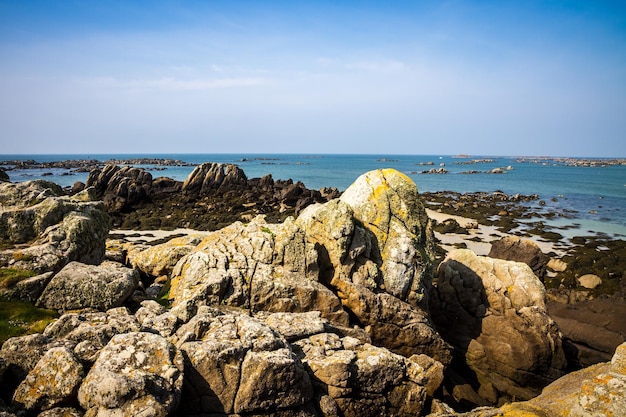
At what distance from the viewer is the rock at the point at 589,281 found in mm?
25469

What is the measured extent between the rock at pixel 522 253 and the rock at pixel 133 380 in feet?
85.4

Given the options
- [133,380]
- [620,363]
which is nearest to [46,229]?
[133,380]

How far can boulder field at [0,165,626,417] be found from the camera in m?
6.20

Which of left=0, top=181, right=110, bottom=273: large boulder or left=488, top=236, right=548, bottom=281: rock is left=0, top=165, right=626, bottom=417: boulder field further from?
left=488, top=236, right=548, bottom=281: rock

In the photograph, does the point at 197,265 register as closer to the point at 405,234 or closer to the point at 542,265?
the point at 405,234

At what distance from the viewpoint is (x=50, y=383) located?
233 inches

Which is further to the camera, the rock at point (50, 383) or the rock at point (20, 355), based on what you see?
the rock at point (20, 355)

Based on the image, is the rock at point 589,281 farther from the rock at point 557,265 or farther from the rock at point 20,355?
the rock at point 20,355

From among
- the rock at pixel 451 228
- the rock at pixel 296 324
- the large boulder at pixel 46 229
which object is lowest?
the rock at pixel 451 228

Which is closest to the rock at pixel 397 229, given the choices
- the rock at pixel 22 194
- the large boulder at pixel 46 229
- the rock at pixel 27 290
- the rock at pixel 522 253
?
the large boulder at pixel 46 229

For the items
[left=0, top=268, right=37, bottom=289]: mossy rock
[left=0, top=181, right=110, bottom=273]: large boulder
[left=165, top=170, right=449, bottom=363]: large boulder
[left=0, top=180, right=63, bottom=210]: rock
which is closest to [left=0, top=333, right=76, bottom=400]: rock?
[left=0, top=268, right=37, bottom=289]: mossy rock

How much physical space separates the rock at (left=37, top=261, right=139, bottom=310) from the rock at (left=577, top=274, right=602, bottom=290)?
1150 inches

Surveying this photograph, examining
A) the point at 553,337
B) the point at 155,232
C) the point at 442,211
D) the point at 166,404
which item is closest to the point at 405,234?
the point at 553,337

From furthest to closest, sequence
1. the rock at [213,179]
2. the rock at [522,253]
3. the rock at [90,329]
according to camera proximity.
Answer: the rock at [213,179] < the rock at [522,253] < the rock at [90,329]
